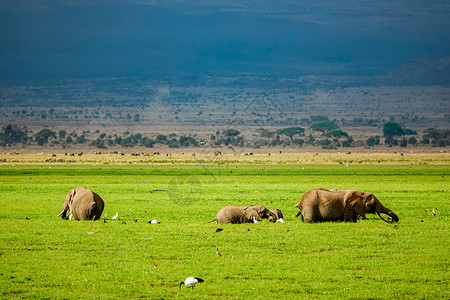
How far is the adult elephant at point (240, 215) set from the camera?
1972cm

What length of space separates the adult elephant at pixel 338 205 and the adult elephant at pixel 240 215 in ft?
4.76

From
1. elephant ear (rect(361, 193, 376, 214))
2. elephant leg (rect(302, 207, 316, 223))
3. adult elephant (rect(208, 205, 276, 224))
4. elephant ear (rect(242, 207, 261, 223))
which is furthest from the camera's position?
elephant ear (rect(242, 207, 261, 223))

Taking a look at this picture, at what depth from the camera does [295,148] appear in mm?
139125

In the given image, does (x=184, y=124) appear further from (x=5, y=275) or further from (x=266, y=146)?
(x=5, y=275)

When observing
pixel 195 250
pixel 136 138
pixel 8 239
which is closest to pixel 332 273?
pixel 195 250

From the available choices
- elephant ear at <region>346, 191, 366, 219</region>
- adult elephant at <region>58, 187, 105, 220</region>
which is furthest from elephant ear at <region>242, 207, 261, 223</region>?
adult elephant at <region>58, 187, 105, 220</region>

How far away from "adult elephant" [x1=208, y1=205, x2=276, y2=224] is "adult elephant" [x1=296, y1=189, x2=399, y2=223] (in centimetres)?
145

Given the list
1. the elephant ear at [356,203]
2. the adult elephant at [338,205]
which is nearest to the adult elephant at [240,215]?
the adult elephant at [338,205]

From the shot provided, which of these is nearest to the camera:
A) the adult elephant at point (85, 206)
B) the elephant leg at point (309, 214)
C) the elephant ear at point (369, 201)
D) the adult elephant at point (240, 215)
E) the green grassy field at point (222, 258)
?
the green grassy field at point (222, 258)

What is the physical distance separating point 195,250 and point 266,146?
13277cm

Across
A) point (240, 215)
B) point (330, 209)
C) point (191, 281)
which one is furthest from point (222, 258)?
point (330, 209)

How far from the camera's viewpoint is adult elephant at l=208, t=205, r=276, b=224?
19719 millimetres

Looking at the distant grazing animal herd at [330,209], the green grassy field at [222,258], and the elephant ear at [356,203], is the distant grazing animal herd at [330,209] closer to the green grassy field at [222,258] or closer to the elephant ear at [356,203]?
the elephant ear at [356,203]

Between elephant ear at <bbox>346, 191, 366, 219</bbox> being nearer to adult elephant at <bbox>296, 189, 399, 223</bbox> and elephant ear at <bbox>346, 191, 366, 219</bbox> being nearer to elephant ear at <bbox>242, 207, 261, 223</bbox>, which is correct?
adult elephant at <bbox>296, 189, 399, 223</bbox>
